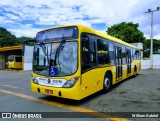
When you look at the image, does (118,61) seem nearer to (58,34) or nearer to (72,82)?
(58,34)

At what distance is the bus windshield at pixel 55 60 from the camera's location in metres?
6.93

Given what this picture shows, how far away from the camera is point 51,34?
7691 mm

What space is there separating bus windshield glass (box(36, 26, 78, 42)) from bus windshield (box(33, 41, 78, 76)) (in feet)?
0.79

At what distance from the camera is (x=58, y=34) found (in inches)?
295

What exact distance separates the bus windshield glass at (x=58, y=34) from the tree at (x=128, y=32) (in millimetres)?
32901

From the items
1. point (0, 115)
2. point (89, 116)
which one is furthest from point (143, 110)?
point (0, 115)

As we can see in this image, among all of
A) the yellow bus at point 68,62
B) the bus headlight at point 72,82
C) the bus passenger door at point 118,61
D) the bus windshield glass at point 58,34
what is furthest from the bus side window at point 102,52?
the bus headlight at point 72,82

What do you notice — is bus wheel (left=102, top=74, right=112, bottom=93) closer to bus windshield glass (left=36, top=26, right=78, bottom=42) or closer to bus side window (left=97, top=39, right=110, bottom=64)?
bus side window (left=97, top=39, right=110, bottom=64)

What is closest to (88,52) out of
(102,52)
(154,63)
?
(102,52)

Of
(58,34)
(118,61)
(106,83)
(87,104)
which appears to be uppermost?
(58,34)

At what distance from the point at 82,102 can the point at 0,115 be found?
293 centimetres

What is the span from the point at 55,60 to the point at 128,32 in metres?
35.3

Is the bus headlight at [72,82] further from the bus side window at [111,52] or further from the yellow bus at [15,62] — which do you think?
the yellow bus at [15,62]

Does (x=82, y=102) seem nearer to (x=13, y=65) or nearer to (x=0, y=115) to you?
(x=0, y=115)
